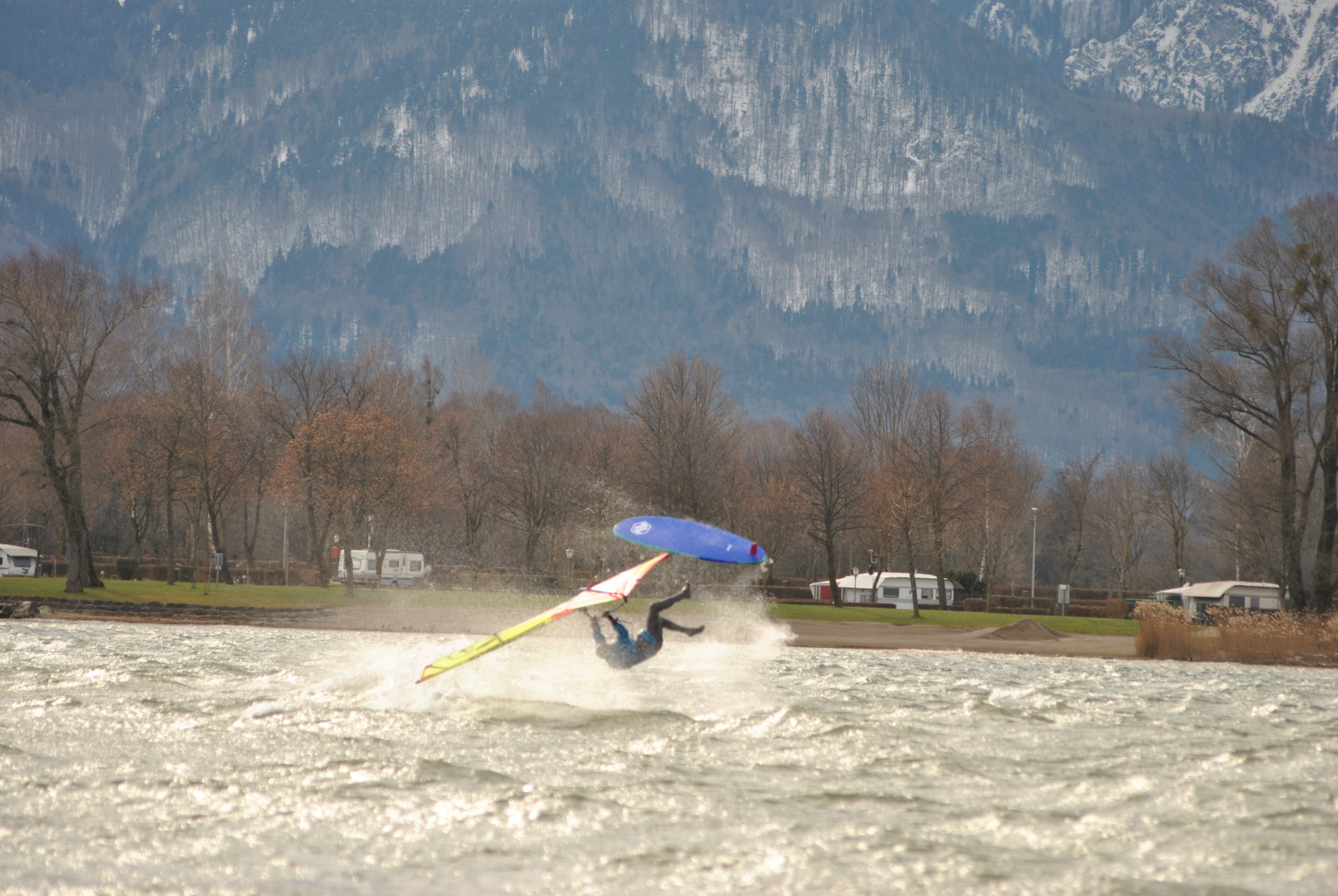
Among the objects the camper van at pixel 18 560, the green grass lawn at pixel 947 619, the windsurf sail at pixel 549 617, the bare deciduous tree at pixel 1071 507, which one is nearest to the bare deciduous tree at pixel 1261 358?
the green grass lawn at pixel 947 619

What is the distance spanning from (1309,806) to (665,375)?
50101mm

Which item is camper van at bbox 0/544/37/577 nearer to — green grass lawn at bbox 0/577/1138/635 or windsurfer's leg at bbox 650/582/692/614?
green grass lawn at bbox 0/577/1138/635

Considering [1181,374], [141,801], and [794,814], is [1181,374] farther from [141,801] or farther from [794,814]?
[141,801]

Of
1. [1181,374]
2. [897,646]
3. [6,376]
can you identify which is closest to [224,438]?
[6,376]

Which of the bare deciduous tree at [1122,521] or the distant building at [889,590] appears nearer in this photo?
the distant building at [889,590]

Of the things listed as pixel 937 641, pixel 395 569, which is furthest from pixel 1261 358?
pixel 395 569

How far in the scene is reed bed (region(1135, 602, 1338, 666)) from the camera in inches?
1255

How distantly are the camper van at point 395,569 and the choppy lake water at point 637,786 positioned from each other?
152 ft

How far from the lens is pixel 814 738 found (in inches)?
584

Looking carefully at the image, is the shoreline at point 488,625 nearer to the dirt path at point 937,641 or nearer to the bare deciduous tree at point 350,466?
the dirt path at point 937,641

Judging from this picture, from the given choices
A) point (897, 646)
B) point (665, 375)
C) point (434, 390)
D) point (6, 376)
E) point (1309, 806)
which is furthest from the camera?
point (434, 390)

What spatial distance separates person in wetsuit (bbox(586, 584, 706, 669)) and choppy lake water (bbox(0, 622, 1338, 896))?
858mm

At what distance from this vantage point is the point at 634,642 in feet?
57.3

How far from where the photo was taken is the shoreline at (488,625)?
35.3 metres
